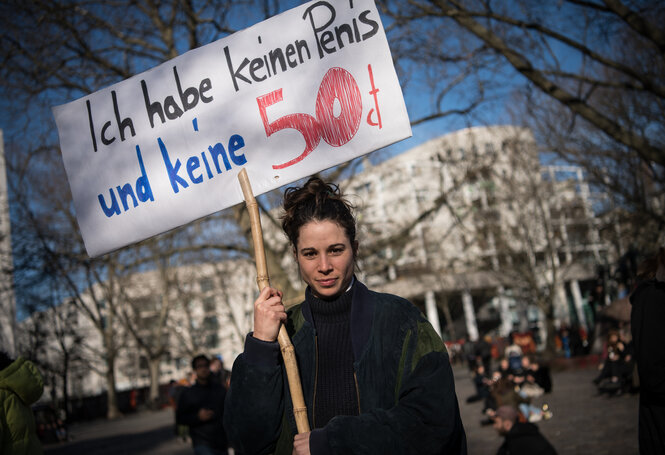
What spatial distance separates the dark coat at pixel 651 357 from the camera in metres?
3.26

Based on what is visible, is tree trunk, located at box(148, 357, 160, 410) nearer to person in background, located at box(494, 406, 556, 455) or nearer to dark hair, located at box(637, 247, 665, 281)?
person in background, located at box(494, 406, 556, 455)

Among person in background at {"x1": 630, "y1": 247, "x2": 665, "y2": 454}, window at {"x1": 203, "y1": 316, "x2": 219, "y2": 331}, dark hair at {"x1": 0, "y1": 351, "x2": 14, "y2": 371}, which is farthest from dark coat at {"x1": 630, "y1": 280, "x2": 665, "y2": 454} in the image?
window at {"x1": 203, "y1": 316, "x2": 219, "y2": 331}

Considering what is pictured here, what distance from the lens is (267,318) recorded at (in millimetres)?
Result: 2150

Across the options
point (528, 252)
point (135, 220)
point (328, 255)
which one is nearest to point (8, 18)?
point (135, 220)

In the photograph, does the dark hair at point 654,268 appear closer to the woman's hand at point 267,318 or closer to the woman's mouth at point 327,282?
the woman's mouth at point 327,282

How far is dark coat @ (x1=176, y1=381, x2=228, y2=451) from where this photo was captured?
7.30 metres

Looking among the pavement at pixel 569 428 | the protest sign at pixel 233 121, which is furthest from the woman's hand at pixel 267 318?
the pavement at pixel 569 428

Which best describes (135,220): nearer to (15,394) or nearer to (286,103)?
(286,103)

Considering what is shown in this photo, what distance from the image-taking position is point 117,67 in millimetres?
11711

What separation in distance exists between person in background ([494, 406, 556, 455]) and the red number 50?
4.46m

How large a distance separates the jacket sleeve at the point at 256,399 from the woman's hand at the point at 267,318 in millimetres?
27

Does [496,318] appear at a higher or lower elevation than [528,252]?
lower

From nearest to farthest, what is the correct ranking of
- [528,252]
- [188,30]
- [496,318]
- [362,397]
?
[362,397], [188,30], [528,252], [496,318]

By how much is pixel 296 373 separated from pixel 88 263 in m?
10.4
